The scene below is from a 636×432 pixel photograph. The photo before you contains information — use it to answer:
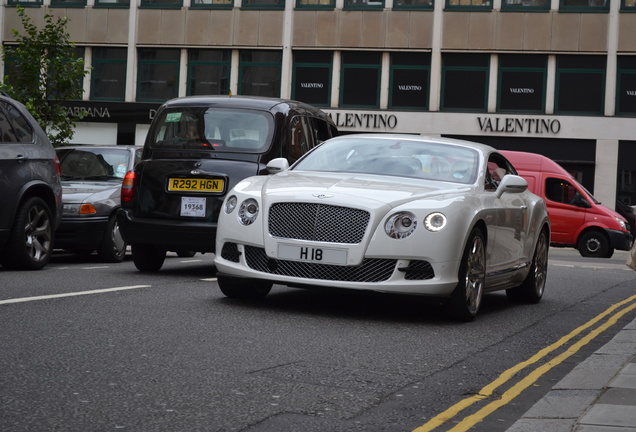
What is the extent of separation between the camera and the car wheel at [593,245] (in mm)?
26578

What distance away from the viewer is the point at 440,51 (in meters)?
38.7

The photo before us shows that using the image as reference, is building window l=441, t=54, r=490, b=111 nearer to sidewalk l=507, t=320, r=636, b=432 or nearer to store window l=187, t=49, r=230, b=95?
store window l=187, t=49, r=230, b=95

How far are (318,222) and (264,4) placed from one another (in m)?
32.9

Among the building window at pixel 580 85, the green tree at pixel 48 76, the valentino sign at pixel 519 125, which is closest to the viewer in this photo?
the green tree at pixel 48 76

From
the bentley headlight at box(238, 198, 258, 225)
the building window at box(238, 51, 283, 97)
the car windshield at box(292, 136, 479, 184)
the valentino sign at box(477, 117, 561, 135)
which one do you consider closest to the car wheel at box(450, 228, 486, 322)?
the car windshield at box(292, 136, 479, 184)

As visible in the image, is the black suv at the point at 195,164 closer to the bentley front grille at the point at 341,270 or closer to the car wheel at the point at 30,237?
the car wheel at the point at 30,237

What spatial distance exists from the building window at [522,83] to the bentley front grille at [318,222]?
30.9 metres

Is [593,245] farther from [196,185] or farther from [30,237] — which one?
[30,237]

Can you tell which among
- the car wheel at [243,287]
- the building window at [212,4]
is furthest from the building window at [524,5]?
the car wheel at [243,287]

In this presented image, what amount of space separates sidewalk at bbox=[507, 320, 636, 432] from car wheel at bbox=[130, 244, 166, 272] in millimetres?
6260

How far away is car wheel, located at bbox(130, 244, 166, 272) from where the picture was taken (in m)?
12.3

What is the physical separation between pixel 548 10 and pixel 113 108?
53.5 feet

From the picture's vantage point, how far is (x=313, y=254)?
8.42 m

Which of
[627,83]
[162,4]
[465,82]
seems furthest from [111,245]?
[162,4]
